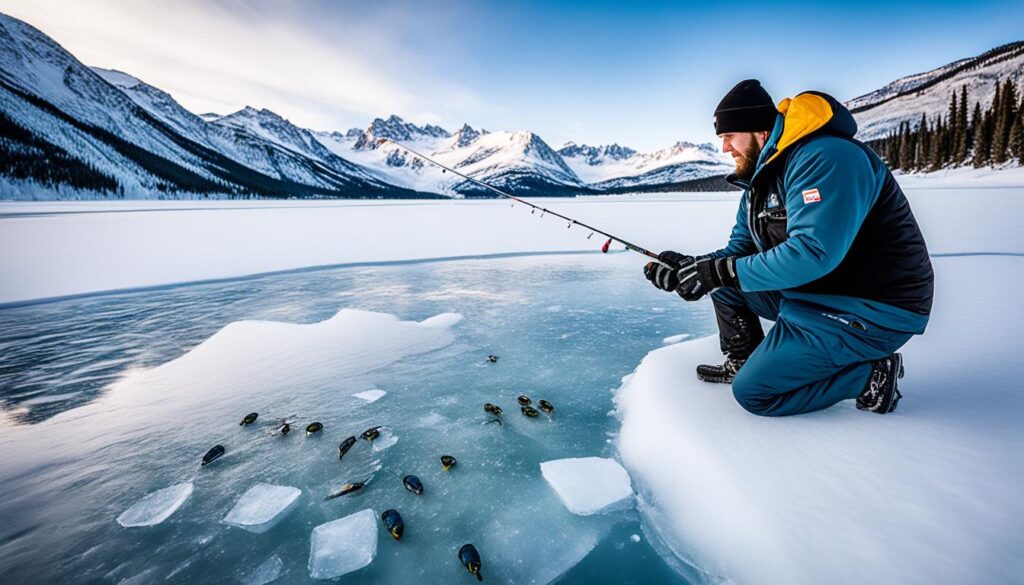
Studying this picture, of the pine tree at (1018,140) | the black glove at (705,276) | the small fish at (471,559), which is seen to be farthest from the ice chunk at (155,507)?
the pine tree at (1018,140)

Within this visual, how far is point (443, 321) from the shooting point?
19.0ft

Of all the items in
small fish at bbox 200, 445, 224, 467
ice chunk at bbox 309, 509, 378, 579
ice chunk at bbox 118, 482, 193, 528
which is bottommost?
ice chunk at bbox 309, 509, 378, 579

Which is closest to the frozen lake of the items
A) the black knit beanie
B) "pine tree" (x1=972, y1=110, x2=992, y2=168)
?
the black knit beanie

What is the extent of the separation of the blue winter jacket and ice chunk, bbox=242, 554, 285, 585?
298 cm

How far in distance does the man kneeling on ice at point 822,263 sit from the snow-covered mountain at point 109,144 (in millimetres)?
104665

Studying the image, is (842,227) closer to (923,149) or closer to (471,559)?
(471,559)

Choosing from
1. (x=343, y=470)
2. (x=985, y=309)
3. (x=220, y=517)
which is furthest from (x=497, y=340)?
(x=985, y=309)

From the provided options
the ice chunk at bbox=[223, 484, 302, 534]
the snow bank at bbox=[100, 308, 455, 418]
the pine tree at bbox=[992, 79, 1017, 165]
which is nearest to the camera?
the ice chunk at bbox=[223, 484, 302, 534]

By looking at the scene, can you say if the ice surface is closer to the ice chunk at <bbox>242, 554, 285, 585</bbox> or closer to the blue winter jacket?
the ice chunk at <bbox>242, 554, 285, 585</bbox>

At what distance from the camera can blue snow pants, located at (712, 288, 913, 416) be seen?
235 centimetres

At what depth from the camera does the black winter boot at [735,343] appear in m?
3.19

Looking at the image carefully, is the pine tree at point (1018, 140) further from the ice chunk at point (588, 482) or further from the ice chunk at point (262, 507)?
the ice chunk at point (262, 507)

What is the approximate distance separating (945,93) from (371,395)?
139 m

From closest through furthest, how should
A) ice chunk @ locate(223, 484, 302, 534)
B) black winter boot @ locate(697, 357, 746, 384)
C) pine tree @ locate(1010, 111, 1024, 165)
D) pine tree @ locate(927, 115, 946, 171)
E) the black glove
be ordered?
ice chunk @ locate(223, 484, 302, 534), the black glove, black winter boot @ locate(697, 357, 746, 384), pine tree @ locate(1010, 111, 1024, 165), pine tree @ locate(927, 115, 946, 171)
